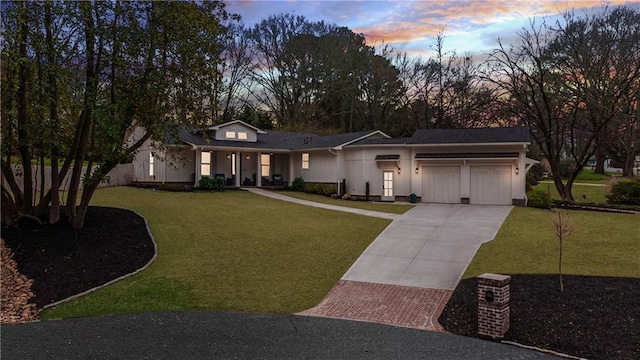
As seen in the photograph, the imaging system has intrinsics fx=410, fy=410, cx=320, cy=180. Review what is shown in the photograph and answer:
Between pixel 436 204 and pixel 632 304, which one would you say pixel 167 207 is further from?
pixel 632 304

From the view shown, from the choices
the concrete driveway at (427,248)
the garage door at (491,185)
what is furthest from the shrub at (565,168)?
the concrete driveway at (427,248)

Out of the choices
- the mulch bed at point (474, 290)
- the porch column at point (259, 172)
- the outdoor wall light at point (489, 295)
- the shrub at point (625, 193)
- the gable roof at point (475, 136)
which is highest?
the gable roof at point (475, 136)

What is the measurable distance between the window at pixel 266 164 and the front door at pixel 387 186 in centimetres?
961

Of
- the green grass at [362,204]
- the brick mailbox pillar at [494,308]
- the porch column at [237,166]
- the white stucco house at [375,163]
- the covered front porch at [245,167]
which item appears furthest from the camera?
the porch column at [237,166]

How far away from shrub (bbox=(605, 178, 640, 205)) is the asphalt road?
17308mm

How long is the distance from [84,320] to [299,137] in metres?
24.5

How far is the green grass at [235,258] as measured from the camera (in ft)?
27.3

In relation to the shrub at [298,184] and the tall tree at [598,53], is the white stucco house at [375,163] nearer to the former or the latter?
the shrub at [298,184]

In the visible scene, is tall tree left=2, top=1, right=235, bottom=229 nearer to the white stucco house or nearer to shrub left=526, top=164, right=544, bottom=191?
the white stucco house

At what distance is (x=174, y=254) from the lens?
11375 mm

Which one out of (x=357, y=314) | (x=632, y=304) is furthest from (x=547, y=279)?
(x=357, y=314)

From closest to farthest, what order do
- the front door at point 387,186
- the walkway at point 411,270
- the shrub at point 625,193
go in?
the walkway at point 411,270 → the shrub at point 625,193 → the front door at point 387,186

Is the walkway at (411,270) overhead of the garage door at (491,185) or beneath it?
beneath

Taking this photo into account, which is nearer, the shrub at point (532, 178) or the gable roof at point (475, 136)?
the gable roof at point (475, 136)
